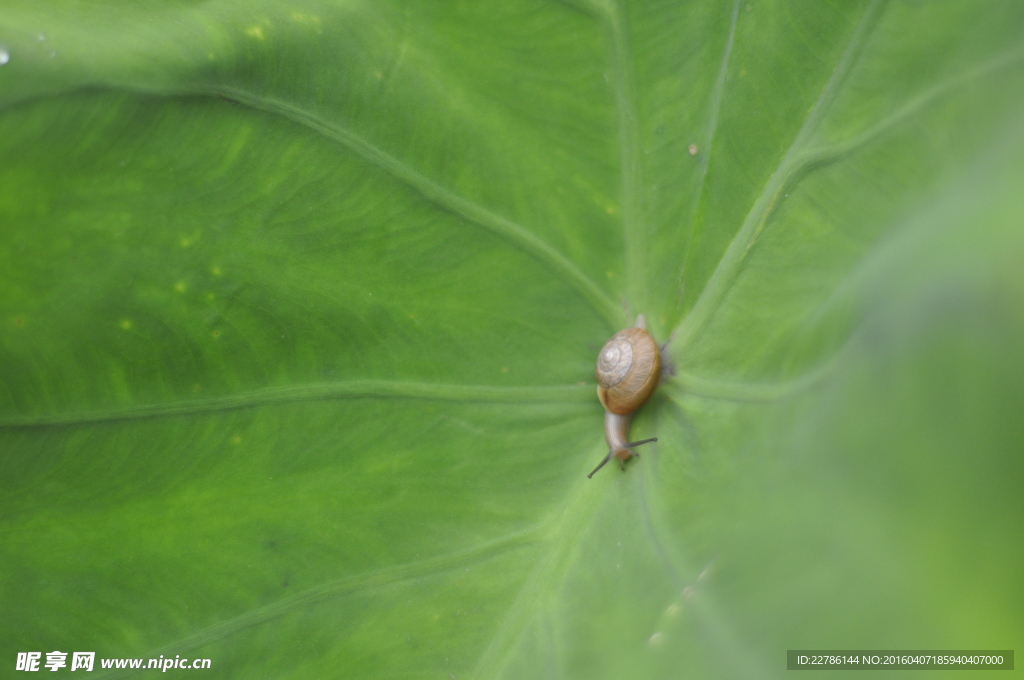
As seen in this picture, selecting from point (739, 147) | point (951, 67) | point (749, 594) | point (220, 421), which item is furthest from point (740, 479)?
point (220, 421)

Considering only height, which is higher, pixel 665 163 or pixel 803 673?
pixel 665 163

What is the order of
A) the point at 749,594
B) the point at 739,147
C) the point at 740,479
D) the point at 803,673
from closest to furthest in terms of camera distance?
the point at 803,673 → the point at 749,594 → the point at 740,479 → the point at 739,147


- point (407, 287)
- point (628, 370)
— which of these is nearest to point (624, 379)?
point (628, 370)

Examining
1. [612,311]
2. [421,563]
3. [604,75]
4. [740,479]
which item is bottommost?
[740,479]

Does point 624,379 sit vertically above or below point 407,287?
below

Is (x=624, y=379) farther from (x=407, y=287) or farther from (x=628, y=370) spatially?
(x=407, y=287)

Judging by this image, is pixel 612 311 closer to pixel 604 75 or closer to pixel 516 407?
pixel 516 407
